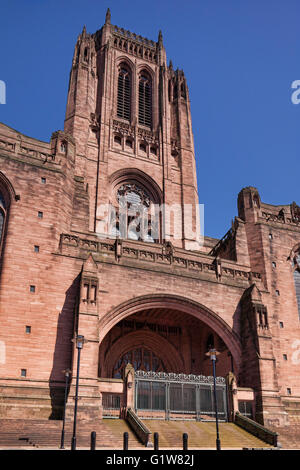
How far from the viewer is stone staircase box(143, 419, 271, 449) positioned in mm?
20183

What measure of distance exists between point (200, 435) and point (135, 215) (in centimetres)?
2375

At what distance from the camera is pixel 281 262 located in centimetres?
3378

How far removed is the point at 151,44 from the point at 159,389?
45475 mm

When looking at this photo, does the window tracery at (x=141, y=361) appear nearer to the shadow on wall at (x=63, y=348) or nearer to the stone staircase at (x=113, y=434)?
the shadow on wall at (x=63, y=348)

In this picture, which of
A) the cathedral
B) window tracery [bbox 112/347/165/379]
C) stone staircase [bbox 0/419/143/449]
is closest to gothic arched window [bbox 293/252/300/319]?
the cathedral

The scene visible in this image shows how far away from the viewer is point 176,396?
2561 cm

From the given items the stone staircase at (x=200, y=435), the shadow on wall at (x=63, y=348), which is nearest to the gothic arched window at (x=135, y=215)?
the shadow on wall at (x=63, y=348)

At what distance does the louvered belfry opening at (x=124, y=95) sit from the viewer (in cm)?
4891

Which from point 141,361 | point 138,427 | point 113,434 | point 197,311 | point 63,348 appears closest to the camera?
point 113,434

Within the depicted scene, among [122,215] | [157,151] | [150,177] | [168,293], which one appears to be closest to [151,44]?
[157,151]

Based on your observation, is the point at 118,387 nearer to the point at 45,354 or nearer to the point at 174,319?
the point at 45,354

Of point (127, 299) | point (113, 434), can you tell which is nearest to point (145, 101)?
point (127, 299)

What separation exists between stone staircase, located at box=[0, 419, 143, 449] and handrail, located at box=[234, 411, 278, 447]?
6.79 metres

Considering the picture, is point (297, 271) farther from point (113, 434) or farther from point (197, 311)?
point (113, 434)
